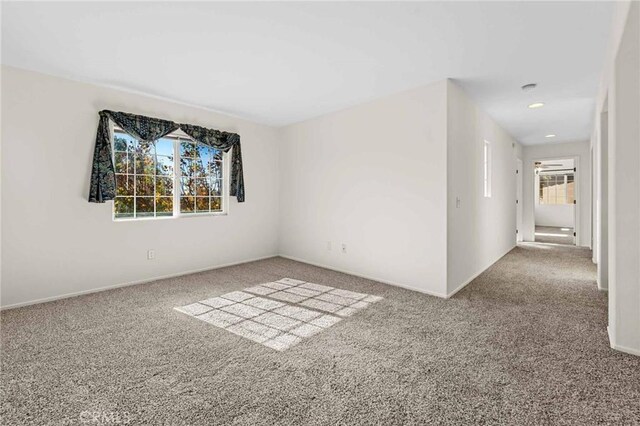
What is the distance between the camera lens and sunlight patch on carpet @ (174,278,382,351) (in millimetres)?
2529

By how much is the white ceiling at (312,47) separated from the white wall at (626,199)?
1.74 feet

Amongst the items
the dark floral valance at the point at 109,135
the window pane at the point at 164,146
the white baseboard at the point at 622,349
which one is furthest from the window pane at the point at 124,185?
the white baseboard at the point at 622,349

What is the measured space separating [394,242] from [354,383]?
2.27 metres

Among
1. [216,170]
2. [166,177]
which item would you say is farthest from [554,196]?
[166,177]

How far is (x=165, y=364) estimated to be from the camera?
2039mm

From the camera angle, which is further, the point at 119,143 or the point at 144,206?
the point at 144,206

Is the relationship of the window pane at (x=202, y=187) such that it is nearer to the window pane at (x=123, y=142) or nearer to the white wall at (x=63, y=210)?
the white wall at (x=63, y=210)

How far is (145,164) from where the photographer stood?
4.11m

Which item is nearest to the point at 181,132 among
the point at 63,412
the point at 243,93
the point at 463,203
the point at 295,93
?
the point at 243,93

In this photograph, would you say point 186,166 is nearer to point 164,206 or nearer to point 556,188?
point 164,206

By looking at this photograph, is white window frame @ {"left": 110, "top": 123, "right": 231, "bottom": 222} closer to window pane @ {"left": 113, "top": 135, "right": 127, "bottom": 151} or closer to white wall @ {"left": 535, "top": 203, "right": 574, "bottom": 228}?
window pane @ {"left": 113, "top": 135, "right": 127, "bottom": 151}

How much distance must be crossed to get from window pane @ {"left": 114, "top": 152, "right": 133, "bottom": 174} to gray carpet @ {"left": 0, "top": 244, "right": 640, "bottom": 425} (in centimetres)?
161

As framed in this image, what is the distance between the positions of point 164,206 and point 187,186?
0.44m

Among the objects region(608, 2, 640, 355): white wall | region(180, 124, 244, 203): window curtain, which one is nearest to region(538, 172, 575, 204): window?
region(608, 2, 640, 355): white wall
